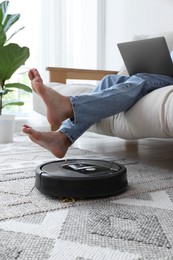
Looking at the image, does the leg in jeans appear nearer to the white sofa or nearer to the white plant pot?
the white sofa

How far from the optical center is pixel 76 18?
3186 millimetres

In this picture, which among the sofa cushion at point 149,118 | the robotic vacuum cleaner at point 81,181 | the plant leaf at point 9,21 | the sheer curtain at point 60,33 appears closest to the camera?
the robotic vacuum cleaner at point 81,181

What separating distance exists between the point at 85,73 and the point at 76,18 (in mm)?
1292

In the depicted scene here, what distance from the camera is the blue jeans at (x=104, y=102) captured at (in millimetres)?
1083

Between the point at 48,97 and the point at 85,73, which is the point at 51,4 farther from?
the point at 48,97

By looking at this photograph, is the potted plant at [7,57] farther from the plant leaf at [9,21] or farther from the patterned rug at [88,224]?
the patterned rug at [88,224]

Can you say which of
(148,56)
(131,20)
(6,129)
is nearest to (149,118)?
(148,56)

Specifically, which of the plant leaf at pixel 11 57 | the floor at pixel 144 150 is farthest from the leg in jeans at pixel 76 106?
the plant leaf at pixel 11 57

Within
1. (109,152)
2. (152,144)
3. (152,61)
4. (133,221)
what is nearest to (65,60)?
(152,144)

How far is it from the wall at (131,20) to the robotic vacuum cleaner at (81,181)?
1.74m

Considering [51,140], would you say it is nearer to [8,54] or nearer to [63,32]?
[8,54]

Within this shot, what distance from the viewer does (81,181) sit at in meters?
0.87

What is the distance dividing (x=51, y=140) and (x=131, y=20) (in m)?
2.00

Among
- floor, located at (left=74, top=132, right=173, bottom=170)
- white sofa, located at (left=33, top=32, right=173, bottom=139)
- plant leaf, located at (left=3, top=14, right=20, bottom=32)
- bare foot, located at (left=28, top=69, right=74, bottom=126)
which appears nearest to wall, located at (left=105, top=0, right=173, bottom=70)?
floor, located at (left=74, top=132, right=173, bottom=170)
